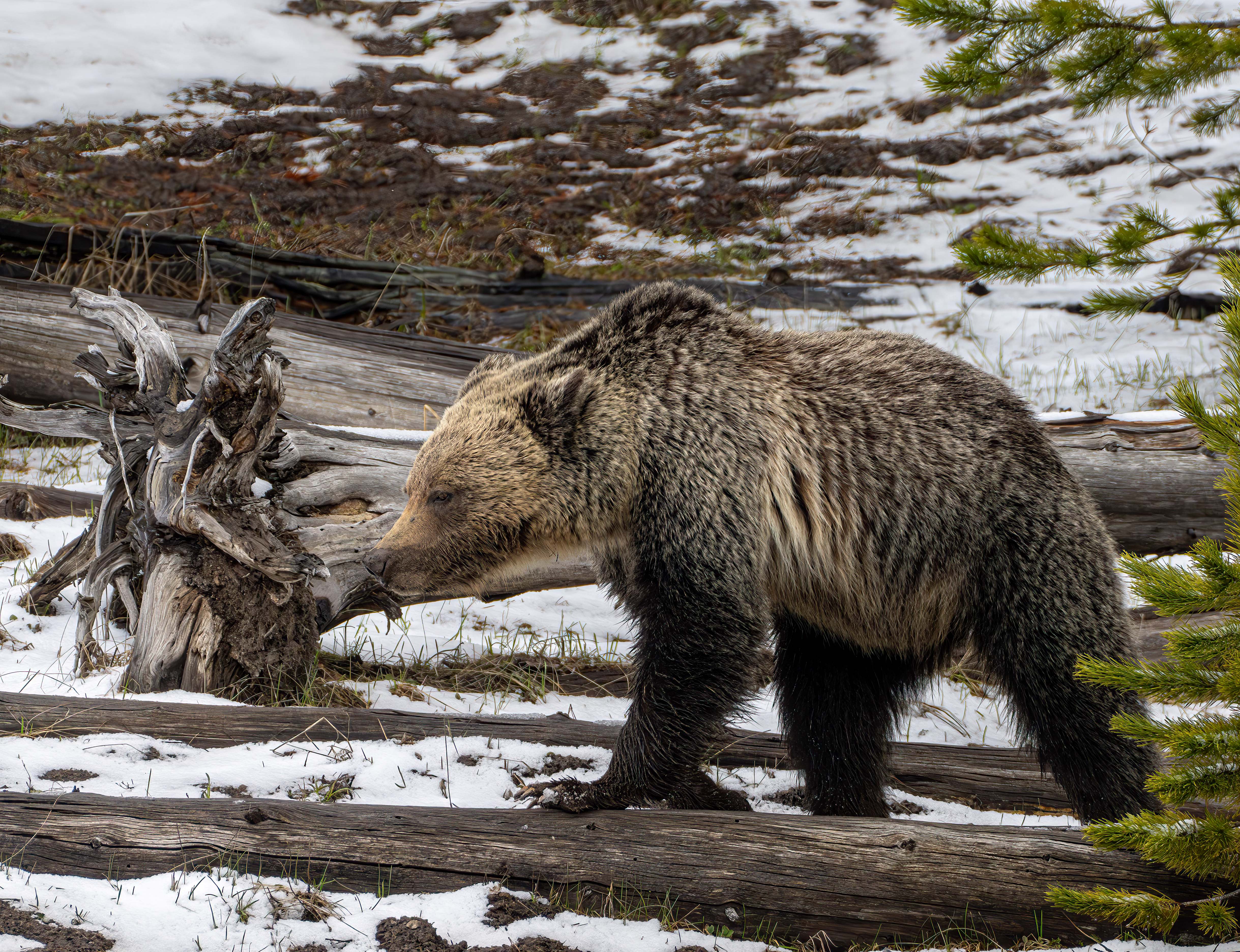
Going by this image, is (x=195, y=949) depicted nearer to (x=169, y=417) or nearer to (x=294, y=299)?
(x=169, y=417)

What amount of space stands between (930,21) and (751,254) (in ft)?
20.5

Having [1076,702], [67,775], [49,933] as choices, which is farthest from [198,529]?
[1076,702]

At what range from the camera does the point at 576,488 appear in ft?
12.2

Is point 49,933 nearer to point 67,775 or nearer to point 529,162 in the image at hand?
point 67,775

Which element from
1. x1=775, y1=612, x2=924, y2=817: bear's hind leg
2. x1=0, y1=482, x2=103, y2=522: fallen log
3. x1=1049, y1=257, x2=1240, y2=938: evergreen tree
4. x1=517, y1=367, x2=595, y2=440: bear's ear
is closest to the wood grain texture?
x1=0, y1=482, x2=103, y2=522: fallen log

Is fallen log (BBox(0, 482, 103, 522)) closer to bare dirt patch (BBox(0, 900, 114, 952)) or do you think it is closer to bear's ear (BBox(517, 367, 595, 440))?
bear's ear (BBox(517, 367, 595, 440))

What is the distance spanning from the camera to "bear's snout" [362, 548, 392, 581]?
3.77m

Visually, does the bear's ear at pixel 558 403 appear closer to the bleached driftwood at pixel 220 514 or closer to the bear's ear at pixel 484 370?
the bear's ear at pixel 484 370

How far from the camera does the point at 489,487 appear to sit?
3.78 meters

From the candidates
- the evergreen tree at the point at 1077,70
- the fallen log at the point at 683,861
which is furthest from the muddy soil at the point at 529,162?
the fallen log at the point at 683,861

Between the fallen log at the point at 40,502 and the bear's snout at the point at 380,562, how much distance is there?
9.76 ft

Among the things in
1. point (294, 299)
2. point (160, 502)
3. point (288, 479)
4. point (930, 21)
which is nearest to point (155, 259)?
point (294, 299)

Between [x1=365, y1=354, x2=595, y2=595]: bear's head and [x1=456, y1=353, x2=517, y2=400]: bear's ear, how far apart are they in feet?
0.82

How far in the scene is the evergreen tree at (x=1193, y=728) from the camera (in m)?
2.67
